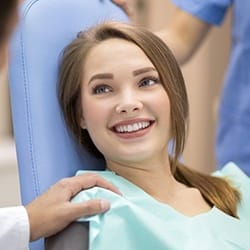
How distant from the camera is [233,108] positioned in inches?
72.4

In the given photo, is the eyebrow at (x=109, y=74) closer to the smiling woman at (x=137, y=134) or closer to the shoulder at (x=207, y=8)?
the smiling woman at (x=137, y=134)

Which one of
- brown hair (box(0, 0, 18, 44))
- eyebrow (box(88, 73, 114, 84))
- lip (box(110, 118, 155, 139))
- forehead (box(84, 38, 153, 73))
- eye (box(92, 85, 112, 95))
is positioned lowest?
lip (box(110, 118, 155, 139))

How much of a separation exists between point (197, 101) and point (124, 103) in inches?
67.4

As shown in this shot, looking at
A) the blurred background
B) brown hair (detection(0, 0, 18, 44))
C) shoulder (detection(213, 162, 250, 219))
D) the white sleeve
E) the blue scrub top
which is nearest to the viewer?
brown hair (detection(0, 0, 18, 44))

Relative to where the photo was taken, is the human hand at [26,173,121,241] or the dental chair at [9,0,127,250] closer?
the human hand at [26,173,121,241]

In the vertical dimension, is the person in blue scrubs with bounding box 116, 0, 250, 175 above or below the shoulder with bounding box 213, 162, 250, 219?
above

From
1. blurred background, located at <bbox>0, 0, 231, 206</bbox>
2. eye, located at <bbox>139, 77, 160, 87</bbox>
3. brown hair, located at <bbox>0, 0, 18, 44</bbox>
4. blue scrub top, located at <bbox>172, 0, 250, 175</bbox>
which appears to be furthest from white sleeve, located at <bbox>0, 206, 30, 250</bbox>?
blurred background, located at <bbox>0, 0, 231, 206</bbox>

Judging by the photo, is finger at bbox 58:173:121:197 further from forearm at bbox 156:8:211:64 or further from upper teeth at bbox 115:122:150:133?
forearm at bbox 156:8:211:64

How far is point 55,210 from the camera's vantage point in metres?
1.19

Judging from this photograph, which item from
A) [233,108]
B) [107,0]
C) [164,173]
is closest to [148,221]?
[164,173]

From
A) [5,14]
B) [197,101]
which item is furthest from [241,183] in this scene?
[197,101]

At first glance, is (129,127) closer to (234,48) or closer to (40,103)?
(40,103)

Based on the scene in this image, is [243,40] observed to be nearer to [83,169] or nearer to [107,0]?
[107,0]

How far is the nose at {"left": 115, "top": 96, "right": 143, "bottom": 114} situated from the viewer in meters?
1.27
